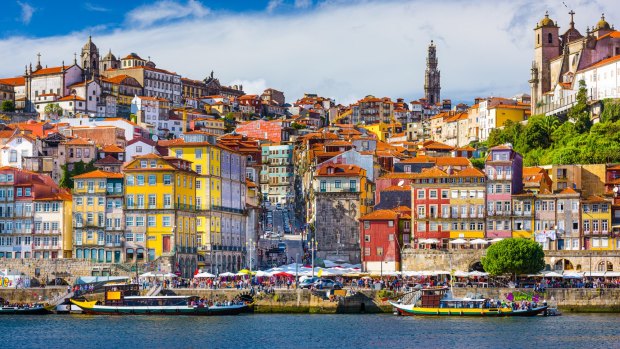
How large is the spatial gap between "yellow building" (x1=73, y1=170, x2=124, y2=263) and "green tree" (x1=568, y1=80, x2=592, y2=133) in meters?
48.4

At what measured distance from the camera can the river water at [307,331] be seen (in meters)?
63.5

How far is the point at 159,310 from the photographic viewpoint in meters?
78.3

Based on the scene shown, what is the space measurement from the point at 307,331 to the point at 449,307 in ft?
38.8

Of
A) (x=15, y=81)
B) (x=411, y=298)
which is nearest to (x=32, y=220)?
(x=411, y=298)

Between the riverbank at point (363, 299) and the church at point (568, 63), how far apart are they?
48.5 m

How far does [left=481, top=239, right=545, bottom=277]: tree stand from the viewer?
83062 mm

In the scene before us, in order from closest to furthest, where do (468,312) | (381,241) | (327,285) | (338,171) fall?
(468,312) < (327,285) < (381,241) < (338,171)

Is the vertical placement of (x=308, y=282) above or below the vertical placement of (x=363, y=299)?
above

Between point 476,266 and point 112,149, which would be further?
point 112,149

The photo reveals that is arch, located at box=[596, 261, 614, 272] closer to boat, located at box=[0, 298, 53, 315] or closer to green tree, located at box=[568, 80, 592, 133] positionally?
green tree, located at box=[568, 80, 592, 133]

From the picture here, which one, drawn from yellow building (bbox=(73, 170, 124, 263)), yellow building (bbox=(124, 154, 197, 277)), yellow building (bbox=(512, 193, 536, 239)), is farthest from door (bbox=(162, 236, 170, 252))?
yellow building (bbox=(512, 193, 536, 239))

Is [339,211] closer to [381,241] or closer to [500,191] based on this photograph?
[381,241]

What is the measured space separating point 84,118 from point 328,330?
8073cm

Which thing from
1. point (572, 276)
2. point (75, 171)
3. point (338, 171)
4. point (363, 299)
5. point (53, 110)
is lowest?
point (363, 299)
